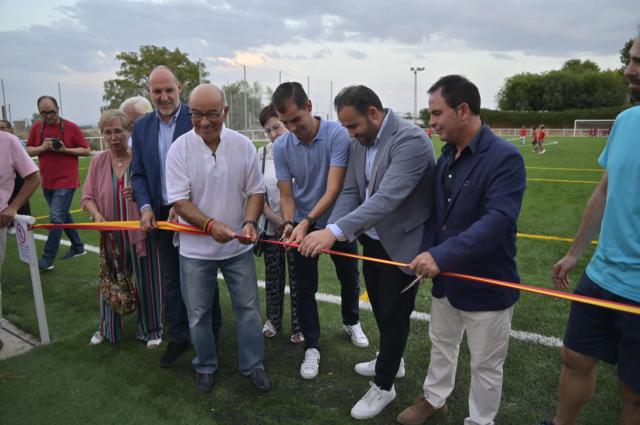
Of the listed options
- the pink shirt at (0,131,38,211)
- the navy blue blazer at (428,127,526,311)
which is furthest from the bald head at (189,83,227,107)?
the pink shirt at (0,131,38,211)

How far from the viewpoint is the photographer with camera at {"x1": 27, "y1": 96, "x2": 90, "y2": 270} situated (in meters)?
5.75

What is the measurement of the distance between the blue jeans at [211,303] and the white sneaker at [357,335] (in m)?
0.87

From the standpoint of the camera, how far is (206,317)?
10.2ft

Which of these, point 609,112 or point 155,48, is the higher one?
point 155,48

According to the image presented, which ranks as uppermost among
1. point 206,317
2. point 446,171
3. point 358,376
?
point 446,171

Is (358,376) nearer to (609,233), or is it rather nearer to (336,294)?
(336,294)

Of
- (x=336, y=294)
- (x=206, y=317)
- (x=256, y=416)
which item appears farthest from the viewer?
(x=336, y=294)

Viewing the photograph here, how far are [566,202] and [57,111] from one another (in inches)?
387

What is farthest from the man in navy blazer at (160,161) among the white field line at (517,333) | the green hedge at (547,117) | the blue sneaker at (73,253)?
the green hedge at (547,117)

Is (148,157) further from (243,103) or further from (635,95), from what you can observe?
(243,103)

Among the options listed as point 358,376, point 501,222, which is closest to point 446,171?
point 501,222

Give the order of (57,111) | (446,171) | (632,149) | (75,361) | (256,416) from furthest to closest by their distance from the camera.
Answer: (57,111) < (75,361) < (256,416) < (446,171) < (632,149)

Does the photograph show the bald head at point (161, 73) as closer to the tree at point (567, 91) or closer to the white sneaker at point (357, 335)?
the white sneaker at point (357, 335)

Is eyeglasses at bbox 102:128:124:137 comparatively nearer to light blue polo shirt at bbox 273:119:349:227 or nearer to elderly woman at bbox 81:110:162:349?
elderly woman at bbox 81:110:162:349
